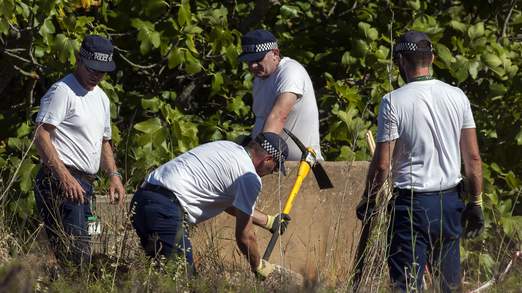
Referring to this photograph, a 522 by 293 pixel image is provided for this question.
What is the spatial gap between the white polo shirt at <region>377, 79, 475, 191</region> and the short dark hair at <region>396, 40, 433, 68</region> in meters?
0.10

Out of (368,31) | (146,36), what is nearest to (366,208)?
(146,36)

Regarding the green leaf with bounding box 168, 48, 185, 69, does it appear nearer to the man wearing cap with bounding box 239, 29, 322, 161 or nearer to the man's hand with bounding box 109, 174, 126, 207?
the man wearing cap with bounding box 239, 29, 322, 161

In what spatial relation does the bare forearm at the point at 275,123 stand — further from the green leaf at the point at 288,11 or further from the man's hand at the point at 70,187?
the green leaf at the point at 288,11

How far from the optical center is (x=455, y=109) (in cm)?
554

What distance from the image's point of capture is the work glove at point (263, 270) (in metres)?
5.70

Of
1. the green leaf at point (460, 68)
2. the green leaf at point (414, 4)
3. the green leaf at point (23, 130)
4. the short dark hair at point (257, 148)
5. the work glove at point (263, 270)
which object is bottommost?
the work glove at point (263, 270)

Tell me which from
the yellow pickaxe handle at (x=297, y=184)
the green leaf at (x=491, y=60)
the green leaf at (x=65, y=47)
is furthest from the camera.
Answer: the green leaf at (x=491, y=60)

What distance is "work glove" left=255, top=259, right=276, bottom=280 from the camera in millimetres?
5703

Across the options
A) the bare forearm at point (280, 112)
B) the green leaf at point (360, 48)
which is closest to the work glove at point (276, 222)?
the bare forearm at point (280, 112)

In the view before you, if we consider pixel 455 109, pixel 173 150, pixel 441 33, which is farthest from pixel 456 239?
pixel 441 33

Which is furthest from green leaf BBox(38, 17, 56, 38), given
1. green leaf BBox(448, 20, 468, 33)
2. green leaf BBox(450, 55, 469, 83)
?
green leaf BBox(448, 20, 468, 33)

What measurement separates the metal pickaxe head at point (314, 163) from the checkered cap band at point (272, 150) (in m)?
0.81

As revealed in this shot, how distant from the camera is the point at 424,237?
217 inches

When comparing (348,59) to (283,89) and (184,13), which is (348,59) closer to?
(184,13)
